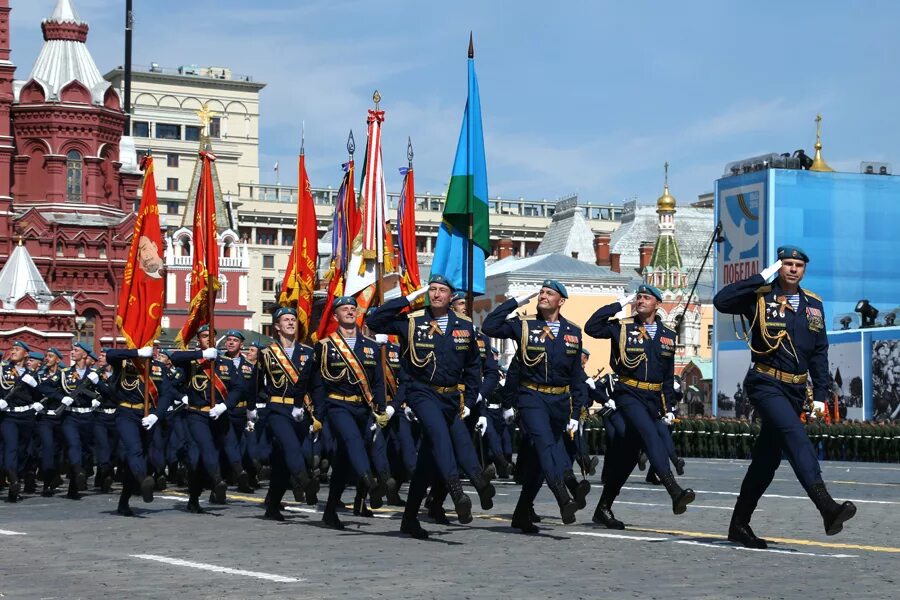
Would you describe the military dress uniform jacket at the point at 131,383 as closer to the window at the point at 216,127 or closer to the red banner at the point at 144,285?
the red banner at the point at 144,285

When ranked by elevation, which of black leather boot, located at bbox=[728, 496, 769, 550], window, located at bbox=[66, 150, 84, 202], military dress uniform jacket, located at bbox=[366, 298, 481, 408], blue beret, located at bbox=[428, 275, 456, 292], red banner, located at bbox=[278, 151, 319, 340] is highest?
window, located at bbox=[66, 150, 84, 202]

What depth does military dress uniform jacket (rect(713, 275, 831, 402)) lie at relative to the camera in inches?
440

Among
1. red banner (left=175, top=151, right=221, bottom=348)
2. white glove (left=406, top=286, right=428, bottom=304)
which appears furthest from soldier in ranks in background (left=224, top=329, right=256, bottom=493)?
white glove (left=406, top=286, right=428, bottom=304)

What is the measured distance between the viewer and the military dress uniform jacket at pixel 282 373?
14.8 meters

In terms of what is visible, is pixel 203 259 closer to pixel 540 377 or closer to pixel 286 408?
pixel 286 408

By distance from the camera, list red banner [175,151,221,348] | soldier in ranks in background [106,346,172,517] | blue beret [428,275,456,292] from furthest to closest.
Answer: red banner [175,151,221,348] → soldier in ranks in background [106,346,172,517] → blue beret [428,275,456,292]

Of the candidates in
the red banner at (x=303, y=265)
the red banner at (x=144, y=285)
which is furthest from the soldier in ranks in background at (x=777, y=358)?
the red banner at (x=303, y=265)

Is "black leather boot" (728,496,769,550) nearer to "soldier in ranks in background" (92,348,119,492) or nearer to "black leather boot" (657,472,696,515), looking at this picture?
"black leather boot" (657,472,696,515)

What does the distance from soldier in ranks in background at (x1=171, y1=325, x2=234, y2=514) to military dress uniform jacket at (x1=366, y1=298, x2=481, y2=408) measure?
372cm

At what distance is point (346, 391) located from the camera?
1368 cm

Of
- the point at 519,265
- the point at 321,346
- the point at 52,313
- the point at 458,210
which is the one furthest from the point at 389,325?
the point at 519,265

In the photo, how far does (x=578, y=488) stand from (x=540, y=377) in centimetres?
87


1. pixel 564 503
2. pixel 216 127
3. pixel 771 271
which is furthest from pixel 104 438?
pixel 216 127

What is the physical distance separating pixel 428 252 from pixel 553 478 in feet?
429
